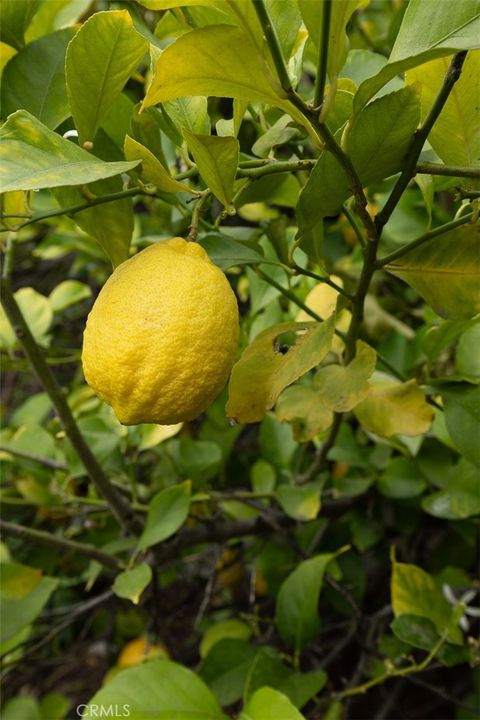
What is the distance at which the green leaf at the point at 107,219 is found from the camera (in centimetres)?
67

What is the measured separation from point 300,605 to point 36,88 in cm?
70

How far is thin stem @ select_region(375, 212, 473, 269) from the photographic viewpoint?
24.3 inches

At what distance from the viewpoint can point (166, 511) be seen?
0.91m

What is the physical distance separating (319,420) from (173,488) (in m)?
0.25

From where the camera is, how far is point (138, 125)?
61 cm

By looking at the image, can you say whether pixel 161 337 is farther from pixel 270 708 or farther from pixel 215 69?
pixel 270 708

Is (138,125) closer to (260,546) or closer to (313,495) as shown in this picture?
(313,495)

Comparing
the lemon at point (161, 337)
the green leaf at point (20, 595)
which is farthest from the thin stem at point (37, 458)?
the lemon at point (161, 337)

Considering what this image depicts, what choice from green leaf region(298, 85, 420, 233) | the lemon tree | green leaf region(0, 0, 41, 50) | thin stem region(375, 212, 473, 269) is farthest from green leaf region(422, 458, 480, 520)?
green leaf region(0, 0, 41, 50)

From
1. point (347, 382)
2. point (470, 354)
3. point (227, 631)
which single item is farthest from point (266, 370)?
point (227, 631)

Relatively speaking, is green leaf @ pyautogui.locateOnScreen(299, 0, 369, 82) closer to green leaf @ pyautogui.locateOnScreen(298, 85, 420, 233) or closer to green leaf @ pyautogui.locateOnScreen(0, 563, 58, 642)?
green leaf @ pyautogui.locateOnScreen(298, 85, 420, 233)

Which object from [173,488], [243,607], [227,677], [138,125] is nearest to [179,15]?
[138,125]

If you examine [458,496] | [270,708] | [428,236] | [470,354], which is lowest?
[458,496]

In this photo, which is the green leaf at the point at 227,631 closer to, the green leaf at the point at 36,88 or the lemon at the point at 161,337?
the lemon at the point at 161,337
